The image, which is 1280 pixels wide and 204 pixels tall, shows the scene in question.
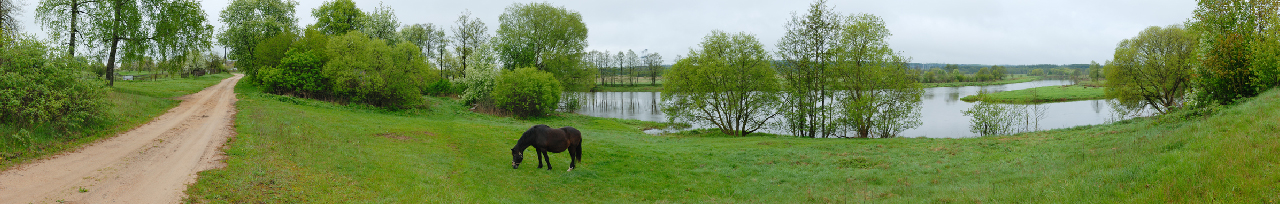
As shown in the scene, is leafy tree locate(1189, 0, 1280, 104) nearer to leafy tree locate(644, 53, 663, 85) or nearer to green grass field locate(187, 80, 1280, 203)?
green grass field locate(187, 80, 1280, 203)

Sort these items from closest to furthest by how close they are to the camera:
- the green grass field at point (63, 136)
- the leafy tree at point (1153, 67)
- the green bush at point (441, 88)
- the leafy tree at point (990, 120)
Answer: the green grass field at point (63, 136) < the leafy tree at point (1153, 67) < the leafy tree at point (990, 120) < the green bush at point (441, 88)

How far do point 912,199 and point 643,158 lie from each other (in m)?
8.48

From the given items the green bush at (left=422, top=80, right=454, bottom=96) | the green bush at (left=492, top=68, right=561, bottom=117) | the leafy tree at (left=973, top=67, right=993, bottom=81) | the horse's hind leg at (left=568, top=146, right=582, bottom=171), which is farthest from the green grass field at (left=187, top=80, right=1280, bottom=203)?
the leafy tree at (left=973, top=67, right=993, bottom=81)

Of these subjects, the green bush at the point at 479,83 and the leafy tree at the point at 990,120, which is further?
the green bush at the point at 479,83

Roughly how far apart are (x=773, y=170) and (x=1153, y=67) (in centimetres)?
4058

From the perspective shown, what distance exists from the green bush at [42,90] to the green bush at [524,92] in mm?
25633

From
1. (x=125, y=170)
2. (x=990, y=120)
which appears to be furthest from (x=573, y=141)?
(x=990, y=120)

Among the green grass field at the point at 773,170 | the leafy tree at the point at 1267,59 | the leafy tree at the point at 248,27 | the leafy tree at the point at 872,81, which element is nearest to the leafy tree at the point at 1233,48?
the leafy tree at the point at 1267,59

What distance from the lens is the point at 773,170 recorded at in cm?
1436

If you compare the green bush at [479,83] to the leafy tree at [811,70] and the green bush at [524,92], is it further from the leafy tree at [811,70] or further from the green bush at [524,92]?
the leafy tree at [811,70]

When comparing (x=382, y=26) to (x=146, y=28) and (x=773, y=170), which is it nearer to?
(x=146, y=28)

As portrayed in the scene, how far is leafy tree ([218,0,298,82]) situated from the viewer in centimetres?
4238

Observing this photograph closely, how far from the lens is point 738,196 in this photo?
1144 centimetres

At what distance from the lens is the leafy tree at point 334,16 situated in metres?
43.8
